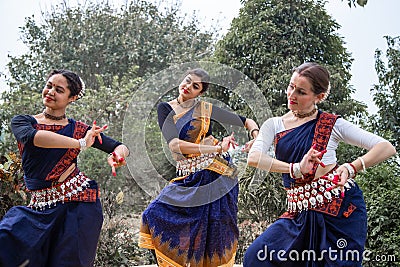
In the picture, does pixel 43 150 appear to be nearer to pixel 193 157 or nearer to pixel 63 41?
pixel 193 157

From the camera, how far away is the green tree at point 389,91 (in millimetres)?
6363

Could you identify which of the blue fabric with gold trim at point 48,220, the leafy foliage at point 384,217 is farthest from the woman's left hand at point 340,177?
the leafy foliage at point 384,217

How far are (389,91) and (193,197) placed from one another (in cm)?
320

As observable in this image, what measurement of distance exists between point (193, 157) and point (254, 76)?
2813 mm

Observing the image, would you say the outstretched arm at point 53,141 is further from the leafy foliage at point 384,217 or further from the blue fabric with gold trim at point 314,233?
the leafy foliage at point 384,217

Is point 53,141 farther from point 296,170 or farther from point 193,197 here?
point 296,170

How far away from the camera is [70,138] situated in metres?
3.43

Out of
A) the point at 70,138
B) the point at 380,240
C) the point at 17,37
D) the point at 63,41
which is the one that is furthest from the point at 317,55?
the point at 17,37

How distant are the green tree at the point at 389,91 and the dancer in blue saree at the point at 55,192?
3.70 meters

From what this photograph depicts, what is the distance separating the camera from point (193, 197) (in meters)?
4.32

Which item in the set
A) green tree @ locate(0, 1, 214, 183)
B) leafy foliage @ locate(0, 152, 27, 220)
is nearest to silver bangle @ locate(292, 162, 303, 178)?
leafy foliage @ locate(0, 152, 27, 220)

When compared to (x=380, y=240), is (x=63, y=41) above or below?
above

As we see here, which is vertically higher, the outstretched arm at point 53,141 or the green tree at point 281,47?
the green tree at point 281,47

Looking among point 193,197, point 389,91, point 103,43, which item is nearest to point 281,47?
point 389,91
